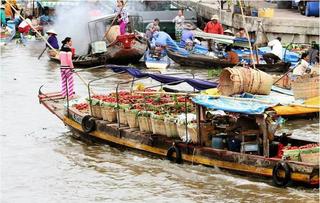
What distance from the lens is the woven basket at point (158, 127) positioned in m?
11.3

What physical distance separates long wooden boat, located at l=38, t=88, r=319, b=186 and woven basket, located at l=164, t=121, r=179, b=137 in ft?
0.26

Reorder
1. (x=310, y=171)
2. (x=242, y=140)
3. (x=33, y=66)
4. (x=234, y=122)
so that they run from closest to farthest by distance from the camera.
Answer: (x=310, y=171) < (x=242, y=140) < (x=234, y=122) < (x=33, y=66)

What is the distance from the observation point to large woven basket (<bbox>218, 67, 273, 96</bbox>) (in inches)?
430

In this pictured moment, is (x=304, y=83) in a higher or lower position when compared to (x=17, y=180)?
higher

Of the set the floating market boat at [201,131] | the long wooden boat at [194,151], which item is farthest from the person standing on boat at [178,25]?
the floating market boat at [201,131]

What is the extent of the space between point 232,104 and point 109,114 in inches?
109

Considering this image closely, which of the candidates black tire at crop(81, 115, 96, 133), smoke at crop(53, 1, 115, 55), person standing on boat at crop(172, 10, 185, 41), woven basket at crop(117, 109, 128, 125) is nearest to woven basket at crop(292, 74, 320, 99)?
woven basket at crop(117, 109, 128, 125)

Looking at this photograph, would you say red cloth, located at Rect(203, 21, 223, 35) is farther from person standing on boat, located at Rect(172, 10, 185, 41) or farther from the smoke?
person standing on boat, located at Rect(172, 10, 185, 41)

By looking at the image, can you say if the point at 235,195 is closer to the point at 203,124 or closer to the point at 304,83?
the point at 203,124

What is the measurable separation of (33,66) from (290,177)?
13984 mm

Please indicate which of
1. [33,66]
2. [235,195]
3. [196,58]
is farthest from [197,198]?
[33,66]

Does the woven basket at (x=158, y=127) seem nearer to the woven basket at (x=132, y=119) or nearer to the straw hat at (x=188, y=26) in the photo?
the woven basket at (x=132, y=119)

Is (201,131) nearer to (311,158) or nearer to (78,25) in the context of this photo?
(311,158)

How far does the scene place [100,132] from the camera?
12414mm
